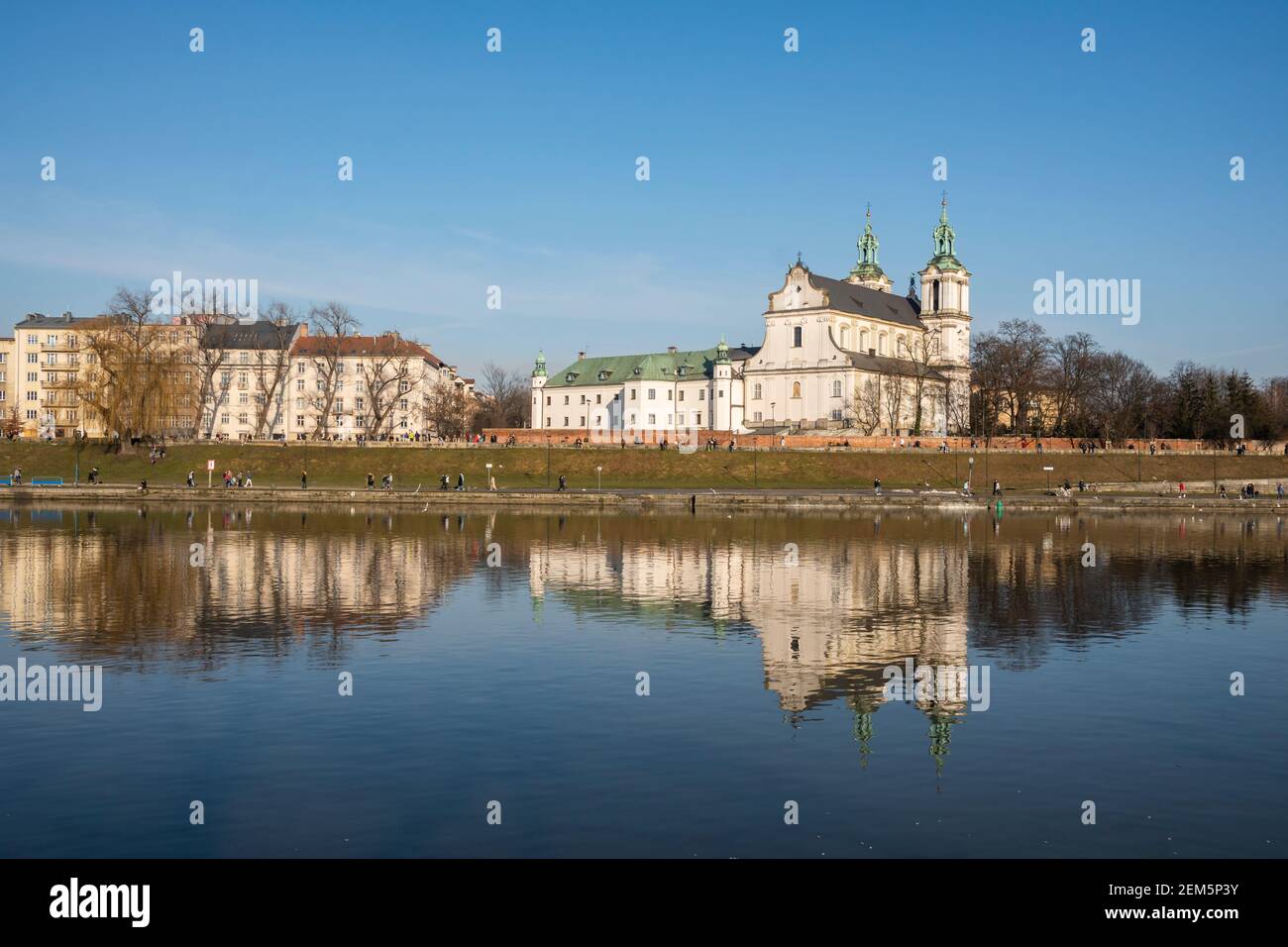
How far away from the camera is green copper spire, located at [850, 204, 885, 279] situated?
148 metres

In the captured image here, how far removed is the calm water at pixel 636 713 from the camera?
42.4 ft

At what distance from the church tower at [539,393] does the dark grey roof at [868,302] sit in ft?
126

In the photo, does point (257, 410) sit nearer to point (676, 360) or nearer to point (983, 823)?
point (676, 360)

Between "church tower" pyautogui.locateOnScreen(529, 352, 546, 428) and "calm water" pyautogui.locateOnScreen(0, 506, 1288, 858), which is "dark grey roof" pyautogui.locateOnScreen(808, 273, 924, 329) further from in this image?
"calm water" pyautogui.locateOnScreen(0, 506, 1288, 858)

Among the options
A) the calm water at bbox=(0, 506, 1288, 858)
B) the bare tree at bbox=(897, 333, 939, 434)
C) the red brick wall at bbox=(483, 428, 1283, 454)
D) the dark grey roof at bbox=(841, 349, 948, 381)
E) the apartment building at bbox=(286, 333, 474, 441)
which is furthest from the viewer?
the apartment building at bbox=(286, 333, 474, 441)

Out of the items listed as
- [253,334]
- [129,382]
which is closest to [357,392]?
Answer: [253,334]

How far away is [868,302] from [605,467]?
1938 inches

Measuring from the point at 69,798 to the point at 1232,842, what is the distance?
12848mm

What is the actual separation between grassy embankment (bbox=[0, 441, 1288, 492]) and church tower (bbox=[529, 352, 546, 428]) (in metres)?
46.0

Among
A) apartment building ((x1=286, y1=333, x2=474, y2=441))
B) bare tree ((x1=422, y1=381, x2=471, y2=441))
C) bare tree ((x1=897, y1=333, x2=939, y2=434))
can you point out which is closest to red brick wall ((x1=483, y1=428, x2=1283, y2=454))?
bare tree ((x1=897, y1=333, x2=939, y2=434))

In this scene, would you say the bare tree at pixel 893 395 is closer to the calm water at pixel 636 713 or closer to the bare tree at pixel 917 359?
the bare tree at pixel 917 359
